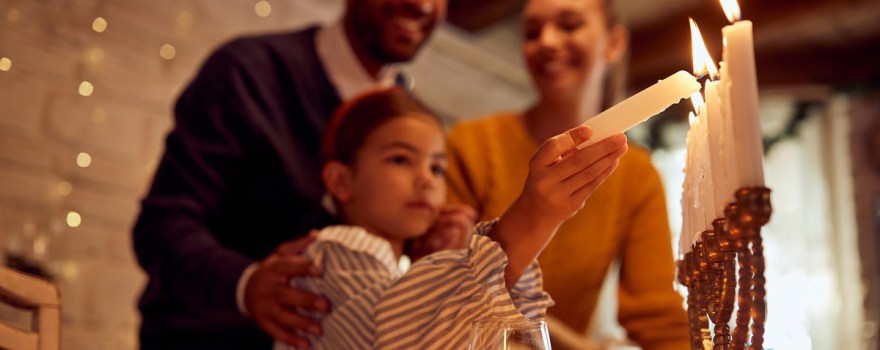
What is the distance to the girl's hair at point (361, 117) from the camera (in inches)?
52.1

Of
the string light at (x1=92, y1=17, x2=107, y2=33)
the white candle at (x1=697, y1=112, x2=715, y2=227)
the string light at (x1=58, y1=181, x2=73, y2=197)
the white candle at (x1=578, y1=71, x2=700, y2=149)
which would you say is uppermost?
the string light at (x1=92, y1=17, x2=107, y2=33)

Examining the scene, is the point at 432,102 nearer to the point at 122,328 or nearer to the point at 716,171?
the point at 122,328

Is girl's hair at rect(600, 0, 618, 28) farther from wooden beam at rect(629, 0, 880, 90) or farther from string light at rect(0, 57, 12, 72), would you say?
wooden beam at rect(629, 0, 880, 90)

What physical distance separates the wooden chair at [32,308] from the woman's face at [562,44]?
0.99 metres

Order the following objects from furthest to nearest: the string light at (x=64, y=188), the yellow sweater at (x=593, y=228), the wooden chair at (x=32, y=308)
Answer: the string light at (x=64, y=188), the yellow sweater at (x=593, y=228), the wooden chair at (x=32, y=308)

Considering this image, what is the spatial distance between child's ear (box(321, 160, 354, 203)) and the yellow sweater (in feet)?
0.92

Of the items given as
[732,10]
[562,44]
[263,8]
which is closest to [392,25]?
[562,44]

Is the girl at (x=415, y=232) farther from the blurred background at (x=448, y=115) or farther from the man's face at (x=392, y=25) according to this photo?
the blurred background at (x=448, y=115)

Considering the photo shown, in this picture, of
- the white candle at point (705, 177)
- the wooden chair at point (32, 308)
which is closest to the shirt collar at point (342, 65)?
the wooden chair at point (32, 308)

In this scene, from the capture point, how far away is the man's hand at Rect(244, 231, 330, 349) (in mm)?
1015

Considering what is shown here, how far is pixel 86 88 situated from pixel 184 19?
0.46 metres

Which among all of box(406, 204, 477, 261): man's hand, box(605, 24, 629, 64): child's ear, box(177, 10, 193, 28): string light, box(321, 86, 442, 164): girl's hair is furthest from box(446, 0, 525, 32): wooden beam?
box(406, 204, 477, 261): man's hand

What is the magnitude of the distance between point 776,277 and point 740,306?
13.2 ft

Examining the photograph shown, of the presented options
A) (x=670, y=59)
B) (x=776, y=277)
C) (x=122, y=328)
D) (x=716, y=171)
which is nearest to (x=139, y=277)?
(x=122, y=328)
